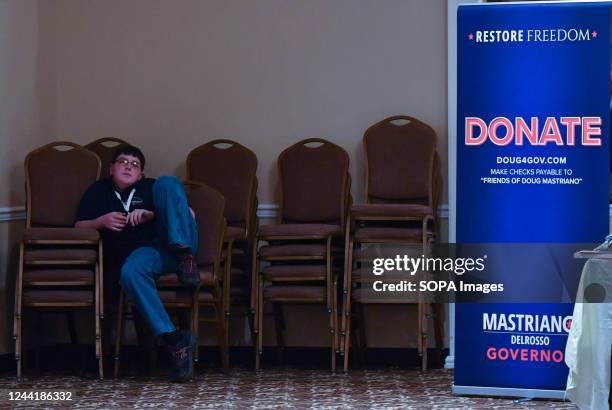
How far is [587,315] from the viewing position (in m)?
4.37

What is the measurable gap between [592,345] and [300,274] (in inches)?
91.0

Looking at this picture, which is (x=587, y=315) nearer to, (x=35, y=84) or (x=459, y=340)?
(x=459, y=340)

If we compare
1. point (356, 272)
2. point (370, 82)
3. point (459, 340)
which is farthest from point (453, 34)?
point (459, 340)

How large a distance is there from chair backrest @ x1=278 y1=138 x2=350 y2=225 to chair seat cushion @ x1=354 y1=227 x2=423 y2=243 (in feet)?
1.08

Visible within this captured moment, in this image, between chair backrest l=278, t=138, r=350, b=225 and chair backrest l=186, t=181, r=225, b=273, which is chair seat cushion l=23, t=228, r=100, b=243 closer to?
chair backrest l=186, t=181, r=225, b=273

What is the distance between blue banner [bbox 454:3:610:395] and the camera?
5180 millimetres

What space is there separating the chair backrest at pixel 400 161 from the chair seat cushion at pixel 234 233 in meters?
0.73

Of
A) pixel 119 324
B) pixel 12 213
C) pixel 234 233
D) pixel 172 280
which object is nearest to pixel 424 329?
pixel 234 233

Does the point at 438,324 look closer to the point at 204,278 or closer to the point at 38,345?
the point at 204,278

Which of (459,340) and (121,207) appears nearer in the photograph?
(459,340)

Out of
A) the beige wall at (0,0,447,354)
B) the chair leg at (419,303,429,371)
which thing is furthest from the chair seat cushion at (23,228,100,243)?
the chair leg at (419,303,429,371)

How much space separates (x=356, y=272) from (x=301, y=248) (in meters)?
0.33

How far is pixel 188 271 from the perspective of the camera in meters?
5.99

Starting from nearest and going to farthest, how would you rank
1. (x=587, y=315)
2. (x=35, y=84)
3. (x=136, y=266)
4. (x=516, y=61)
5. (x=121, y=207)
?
(x=587, y=315)
(x=516, y=61)
(x=136, y=266)
(x=121, y=207)
(x=35, y=84)
